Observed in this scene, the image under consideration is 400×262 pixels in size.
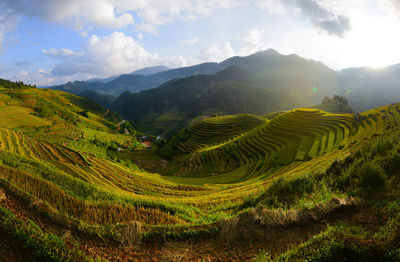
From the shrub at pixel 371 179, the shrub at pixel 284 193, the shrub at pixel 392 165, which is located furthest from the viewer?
the shrub at pixel 284 193

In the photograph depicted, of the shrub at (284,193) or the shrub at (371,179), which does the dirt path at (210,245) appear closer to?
the shrub at (371,179)

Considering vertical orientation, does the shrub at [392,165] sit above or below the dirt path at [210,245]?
above

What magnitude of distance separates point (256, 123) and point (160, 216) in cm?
8572

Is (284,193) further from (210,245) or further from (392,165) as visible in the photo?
(210,245)

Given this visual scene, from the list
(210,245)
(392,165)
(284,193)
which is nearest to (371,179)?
(392,165)

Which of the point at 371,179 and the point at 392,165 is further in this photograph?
the point at 392,165

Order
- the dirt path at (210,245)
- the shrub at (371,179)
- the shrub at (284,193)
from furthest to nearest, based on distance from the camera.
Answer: the shrub at (284,193), the shrub at (371,179), the dirt path at (210,245)

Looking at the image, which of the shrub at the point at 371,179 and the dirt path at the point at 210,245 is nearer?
the dirt path at the point at 210,245

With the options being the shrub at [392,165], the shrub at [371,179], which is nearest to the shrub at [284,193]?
the shrub at [371,179]

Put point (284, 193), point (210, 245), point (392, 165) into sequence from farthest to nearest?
1. point (284, 193)
2. point (392, 165)
3. point (210, 245)

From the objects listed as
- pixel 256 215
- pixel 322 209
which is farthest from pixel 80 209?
pixel 322 209

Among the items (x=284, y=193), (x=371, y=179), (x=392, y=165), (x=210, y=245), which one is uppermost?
(x=392, y=165)

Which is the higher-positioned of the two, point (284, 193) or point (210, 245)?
point (210, 245)

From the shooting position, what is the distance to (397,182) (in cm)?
660
